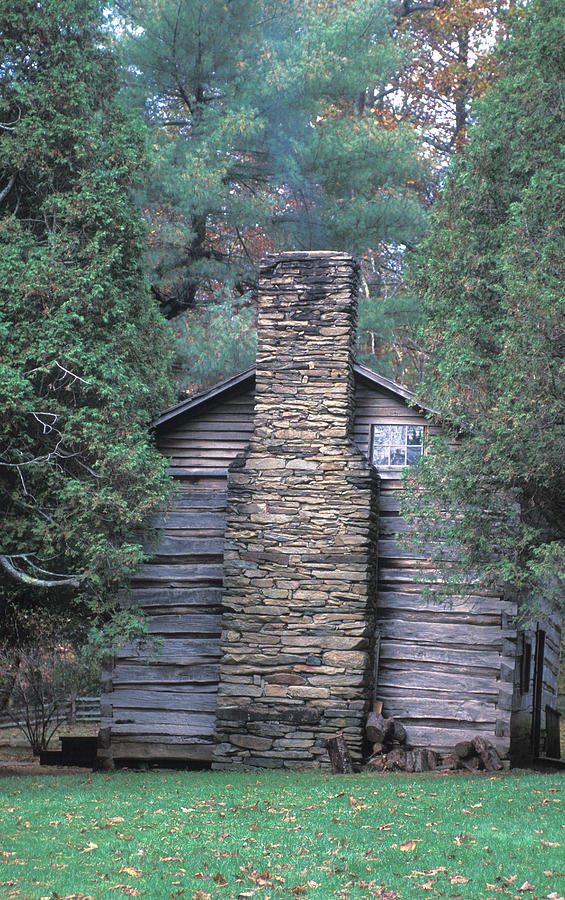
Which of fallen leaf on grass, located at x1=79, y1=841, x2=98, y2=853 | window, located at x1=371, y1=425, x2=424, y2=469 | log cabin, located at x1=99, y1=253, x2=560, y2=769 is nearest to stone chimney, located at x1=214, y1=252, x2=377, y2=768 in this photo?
log cabin, located at x1=99, y1=253, x2=560, y2=769

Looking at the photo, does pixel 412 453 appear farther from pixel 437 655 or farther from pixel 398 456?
pixel 437 655

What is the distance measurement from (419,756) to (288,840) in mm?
5050

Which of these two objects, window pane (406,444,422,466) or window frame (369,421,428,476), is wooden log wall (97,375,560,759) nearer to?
window frame (369,421,428,476)

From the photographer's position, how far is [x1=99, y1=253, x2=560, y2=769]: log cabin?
13.2 metres

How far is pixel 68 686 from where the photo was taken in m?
18.0

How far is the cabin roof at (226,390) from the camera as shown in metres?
14.2

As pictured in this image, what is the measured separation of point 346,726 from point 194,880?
19.9 feet

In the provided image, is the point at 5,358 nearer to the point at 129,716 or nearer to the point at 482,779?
the point at 129,716

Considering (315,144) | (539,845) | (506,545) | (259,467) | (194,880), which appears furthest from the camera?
(315,144)

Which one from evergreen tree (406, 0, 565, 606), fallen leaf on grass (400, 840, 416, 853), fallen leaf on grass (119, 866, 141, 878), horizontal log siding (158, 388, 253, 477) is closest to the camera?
fallen leaf on grass (119, 866, 141, 878)

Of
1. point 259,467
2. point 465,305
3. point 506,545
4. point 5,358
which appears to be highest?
point 465,305

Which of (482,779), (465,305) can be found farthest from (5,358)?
(482,779)

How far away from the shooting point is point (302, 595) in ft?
43.8

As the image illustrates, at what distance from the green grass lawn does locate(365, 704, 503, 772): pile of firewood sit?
120cm
